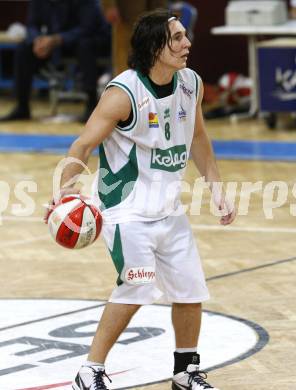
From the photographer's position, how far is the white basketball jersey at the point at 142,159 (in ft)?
17.7

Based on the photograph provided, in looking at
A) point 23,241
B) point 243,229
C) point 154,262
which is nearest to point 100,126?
point 154,262

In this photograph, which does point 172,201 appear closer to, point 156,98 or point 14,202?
point 156,98

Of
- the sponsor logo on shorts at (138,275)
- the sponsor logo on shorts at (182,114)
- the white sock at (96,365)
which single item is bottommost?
the white sock at (96,365)

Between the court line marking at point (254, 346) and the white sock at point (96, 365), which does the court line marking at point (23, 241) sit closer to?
the court line marking at point (254, 346)

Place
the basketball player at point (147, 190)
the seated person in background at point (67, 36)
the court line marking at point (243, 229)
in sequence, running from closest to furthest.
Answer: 1. the basketball player at point (147, 190)
2. the court line marking at point (243, 229)
3. the seated person in background at point (67, 36)

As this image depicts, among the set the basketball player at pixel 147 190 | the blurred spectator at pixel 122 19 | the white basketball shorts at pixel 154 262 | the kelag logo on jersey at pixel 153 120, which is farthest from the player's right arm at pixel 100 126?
the blurred spectator at pixel 122 19

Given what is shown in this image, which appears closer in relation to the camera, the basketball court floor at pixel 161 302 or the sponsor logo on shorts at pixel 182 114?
the sponsor logo on shorts at pixel 182 114

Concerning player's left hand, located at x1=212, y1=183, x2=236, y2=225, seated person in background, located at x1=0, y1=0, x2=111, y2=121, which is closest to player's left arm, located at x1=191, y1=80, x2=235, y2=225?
player's left hand, located at x1=212, y1=183, x2=236, y2=225

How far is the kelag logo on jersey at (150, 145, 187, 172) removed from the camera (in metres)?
5.43

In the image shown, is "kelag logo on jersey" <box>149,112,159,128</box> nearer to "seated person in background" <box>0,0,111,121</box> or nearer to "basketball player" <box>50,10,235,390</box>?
"basketball player" <box>50,10,235,390</box>

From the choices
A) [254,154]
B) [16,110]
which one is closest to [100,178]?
[254,154]

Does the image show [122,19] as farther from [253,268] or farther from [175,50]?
[175,50]

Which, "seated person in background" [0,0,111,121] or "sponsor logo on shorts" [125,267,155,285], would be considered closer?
"sponsor logo on shorts" [125,267,155,285]

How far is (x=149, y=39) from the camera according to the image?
5410 millimetres
